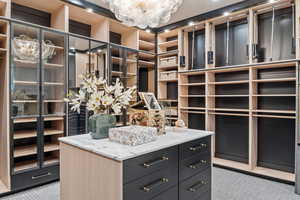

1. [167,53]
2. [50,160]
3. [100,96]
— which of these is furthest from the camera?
[167,53]

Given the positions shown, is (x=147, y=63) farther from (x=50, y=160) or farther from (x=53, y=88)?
(x=50, y=160)

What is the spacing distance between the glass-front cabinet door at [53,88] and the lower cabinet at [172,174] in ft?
7.35

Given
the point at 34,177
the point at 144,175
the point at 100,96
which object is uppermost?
the point at 100,96

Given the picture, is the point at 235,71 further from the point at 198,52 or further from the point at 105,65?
the point at 105,65

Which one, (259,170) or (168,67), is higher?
(168,67)

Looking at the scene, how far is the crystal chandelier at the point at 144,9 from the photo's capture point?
2045 mm

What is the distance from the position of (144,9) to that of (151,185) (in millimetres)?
1721

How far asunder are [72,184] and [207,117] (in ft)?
9.90

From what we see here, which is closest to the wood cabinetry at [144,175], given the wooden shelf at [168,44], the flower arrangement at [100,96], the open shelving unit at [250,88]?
the flower arrangement at [100,96]

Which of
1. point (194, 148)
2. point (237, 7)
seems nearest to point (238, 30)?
point (237, 7)

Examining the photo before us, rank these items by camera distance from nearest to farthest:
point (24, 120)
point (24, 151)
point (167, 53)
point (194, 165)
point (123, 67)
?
point (194, 165) → point (24, 120) → point (24, 151) → point (123, 67) → point (167, 53)

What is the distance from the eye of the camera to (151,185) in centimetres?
149

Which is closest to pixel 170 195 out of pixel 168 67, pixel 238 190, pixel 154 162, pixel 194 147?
pixel 154 162

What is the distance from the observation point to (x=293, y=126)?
3303 millimetres
